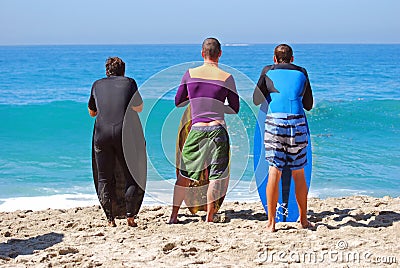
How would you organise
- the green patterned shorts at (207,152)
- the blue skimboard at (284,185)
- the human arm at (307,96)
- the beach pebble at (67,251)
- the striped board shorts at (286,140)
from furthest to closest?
1. the blue skimboard at (284,185)
2. the green patterned shorts at (207,152)
3. the human arm at (307,96)
4. the striped board shorts at (286,140)
5. the beach pebble at (67,251)

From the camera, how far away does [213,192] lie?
15.9 ft

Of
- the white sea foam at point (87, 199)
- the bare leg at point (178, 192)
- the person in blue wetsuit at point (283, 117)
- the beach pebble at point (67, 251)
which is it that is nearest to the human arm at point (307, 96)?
the person in blue wetsuit at point (283, 117)

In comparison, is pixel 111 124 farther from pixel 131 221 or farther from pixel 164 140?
pixel 164 140

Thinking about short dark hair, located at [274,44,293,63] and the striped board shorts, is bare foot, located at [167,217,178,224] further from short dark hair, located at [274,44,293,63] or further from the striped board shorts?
short dark hair, located at [274,44,293,63]

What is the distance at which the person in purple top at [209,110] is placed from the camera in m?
4.62

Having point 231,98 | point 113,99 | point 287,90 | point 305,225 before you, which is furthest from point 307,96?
point 113,99

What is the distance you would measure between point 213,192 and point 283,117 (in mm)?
934

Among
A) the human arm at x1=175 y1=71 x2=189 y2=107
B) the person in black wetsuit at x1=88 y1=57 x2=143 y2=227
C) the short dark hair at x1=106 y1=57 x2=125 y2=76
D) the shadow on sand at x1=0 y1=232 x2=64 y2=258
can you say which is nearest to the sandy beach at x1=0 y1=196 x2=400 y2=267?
the shadow on sand at x1=0 y1=232 x2=64 y2=258

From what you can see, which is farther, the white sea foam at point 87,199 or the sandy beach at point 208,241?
the white sea foam at point 87,199

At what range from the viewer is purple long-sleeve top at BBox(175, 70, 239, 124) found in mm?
4605

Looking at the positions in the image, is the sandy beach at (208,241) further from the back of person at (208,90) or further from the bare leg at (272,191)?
the back of person at (208,90)

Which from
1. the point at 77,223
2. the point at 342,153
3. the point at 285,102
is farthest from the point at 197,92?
the point at 342,153

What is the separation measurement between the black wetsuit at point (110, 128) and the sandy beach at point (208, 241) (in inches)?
13.1

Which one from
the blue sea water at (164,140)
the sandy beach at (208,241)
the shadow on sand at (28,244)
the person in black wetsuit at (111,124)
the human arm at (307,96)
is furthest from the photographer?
the blue sea water at (164,140)
